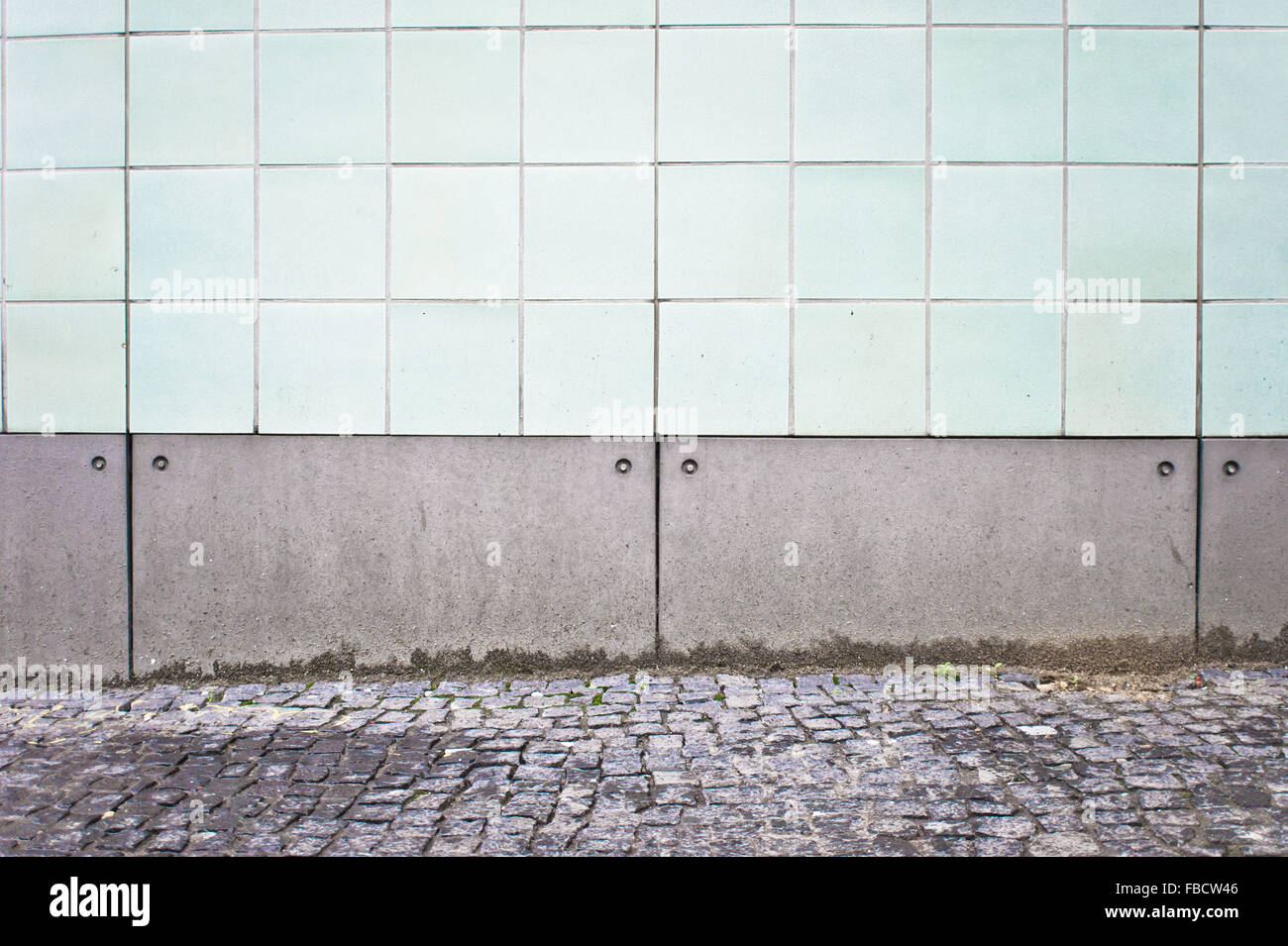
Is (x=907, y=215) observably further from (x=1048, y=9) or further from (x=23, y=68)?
(x=23, y=68)

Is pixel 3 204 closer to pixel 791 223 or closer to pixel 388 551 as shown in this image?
pixel 388 551

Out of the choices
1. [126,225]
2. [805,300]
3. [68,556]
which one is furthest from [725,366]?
[68,556]

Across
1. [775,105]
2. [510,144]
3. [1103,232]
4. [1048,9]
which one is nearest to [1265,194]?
[1103,232]

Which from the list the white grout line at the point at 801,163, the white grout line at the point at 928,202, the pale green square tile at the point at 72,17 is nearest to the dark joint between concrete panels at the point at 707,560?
the white grout line at the point at 928,202

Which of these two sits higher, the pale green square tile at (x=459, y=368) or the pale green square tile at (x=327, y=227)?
the pale green square tile at (x=327, y=227)

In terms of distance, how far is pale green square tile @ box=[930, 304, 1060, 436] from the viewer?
18.5ft

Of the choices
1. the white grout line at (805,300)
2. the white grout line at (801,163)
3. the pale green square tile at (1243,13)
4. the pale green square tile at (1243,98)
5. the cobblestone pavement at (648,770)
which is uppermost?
the pale green square tile at (1243,13)

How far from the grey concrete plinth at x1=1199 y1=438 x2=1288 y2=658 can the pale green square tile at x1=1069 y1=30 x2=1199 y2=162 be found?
1.90m

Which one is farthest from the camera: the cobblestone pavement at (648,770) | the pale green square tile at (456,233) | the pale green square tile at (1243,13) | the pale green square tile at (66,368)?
the pale green square tile at (66,368)

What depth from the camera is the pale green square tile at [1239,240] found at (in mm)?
5605

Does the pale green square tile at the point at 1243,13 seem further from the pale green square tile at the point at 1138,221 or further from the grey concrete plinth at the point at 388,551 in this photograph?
the grey concrete plinth at the point at 388,551

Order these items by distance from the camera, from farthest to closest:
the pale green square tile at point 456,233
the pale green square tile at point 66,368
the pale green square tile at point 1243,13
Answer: the pale green square tile at point 66,368 < the pale green square tile at point 456,233 < the pale green square tile at point 1243,13

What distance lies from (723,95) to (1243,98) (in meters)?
3.15

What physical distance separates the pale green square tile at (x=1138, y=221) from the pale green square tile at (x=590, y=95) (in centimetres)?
266
